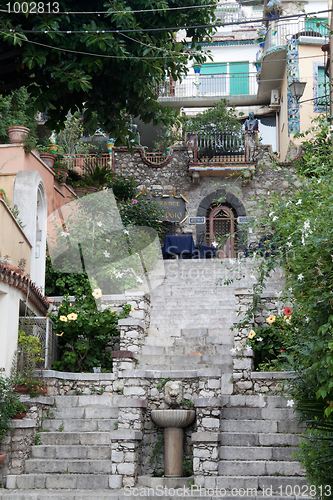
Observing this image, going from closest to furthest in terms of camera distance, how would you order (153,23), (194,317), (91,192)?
1. (153,23)
2. (194,317)
3. (91,192)

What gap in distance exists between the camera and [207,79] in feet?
83.1

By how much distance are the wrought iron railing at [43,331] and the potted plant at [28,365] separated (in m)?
0.28

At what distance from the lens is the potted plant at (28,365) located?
880cm

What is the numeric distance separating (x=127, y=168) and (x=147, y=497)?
14245 millimetres

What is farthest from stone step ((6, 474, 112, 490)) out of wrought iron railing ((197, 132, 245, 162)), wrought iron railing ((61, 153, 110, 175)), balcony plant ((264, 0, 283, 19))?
balcony plant ((264, 0, 283, 19))

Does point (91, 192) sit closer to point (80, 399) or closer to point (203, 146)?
point (203, 146)

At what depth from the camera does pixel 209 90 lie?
25156 mm

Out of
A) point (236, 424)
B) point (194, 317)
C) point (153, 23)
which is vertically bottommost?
point (236, 424)

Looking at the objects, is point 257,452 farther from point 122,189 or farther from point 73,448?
point 122,189

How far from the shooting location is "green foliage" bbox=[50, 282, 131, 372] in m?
10.3

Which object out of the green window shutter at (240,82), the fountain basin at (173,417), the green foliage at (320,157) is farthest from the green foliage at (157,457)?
the green window shutter at (240,82)

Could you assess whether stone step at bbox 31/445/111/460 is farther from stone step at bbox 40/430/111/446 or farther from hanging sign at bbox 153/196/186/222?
hanging sign at bbox 153/196/186/222

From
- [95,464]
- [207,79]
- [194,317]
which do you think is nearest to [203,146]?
[207,79]

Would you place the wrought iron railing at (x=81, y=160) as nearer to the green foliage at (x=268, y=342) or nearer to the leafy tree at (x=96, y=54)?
the green foliage at (x=268, y=342)
